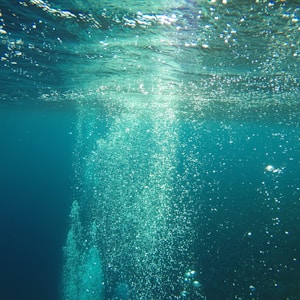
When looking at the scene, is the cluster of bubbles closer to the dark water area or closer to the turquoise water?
the turquoise water

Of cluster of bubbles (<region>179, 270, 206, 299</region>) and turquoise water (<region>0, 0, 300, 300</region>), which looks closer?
turquoise water (<region>0, 0, 300, 300</region>)

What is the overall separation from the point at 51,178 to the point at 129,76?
33683mm

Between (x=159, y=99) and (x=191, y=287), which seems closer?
(x=191, y=287)

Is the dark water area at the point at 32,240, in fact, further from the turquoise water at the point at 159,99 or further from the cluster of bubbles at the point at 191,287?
the cluster of bubbles at the point at 191,287

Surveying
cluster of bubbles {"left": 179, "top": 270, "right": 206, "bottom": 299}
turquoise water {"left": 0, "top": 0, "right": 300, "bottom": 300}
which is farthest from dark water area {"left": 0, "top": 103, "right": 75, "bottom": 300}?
cluster of bubbles {"left": 179, "top": 270, "right": 206, "bottom": 299}

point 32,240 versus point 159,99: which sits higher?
point 159,99

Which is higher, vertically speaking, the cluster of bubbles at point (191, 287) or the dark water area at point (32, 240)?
the cluster of bubbles at point (191, 287)

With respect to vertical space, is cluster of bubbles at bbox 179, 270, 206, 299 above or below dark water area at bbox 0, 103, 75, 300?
above

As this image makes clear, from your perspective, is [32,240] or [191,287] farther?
[32,240]

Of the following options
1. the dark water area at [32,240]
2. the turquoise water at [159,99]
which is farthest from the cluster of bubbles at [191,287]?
the dark water area at [32,240]

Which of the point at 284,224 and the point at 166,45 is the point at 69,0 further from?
the point at 284,224

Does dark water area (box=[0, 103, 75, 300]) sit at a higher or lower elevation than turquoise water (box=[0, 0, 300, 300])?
lower

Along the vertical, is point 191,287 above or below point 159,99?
below

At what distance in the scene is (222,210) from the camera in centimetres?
1756
